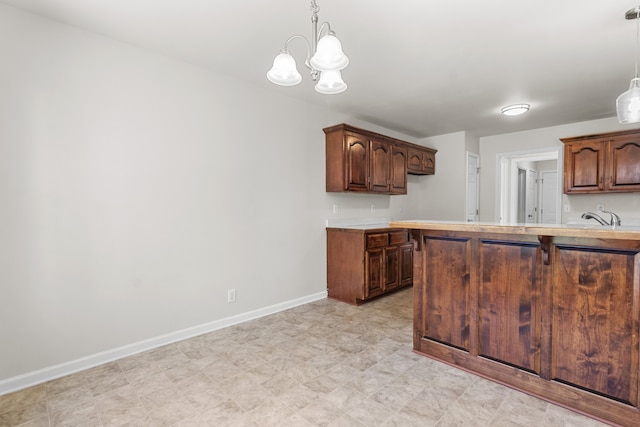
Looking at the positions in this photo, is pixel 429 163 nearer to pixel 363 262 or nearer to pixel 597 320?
pixel 363 262

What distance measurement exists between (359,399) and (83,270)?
2193 millimetres

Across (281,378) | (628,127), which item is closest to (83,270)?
(281,378)

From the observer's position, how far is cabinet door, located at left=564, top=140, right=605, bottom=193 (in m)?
4.11

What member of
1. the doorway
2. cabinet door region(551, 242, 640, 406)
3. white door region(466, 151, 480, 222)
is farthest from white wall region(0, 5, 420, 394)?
the doorway

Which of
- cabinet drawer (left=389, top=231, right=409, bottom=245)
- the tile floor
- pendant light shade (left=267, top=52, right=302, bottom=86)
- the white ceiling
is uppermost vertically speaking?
the white ceiling

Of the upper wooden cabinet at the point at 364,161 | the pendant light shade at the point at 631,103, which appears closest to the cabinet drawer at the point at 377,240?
the upper wooden cabinet at the point at 364,161

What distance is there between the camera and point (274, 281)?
11.5 ft

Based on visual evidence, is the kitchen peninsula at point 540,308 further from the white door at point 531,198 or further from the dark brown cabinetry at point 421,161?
the white door at point 531,198

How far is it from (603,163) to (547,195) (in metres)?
3.92

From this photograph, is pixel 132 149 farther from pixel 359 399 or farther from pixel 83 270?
pixel 359 399

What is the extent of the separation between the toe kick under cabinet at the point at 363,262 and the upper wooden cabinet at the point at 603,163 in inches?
101

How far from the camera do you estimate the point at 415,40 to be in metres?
2.44

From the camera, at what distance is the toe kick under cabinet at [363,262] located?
3699 mm

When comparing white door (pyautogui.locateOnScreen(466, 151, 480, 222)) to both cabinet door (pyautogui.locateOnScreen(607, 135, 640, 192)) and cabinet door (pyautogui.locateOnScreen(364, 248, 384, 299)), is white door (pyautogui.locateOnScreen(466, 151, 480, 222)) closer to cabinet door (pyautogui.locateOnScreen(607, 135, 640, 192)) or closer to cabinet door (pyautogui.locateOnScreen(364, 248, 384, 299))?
cabinet door (pyautogui.locateOnScreen(607, 135, 640, 192))
